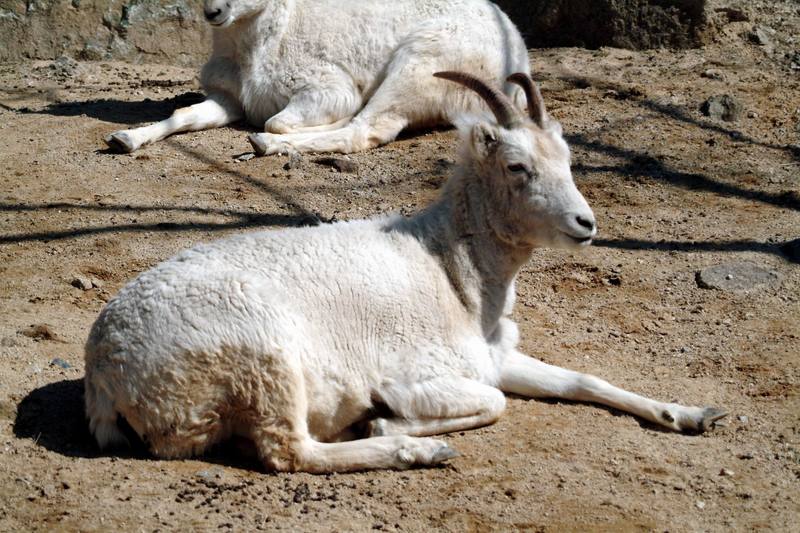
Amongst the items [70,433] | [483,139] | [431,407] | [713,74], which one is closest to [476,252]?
[483,139]

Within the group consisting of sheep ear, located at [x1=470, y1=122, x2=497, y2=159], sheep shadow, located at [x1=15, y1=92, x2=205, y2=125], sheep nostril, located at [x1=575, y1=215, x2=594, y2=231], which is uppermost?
sheep ear, located at [x1=470, y1=122, x2=497, y2=159]

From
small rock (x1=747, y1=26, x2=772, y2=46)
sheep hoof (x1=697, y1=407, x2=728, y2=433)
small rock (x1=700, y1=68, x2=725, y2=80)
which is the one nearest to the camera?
sheep hoof (x1=697, y1=407, x2=728, y2=433)

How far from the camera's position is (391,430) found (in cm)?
522

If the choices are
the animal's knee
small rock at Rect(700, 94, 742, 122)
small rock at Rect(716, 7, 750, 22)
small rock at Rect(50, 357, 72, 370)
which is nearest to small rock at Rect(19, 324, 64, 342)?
small rock at Rect(50, 357, 72, 370)

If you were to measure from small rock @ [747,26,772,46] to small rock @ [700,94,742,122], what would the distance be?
166 cm

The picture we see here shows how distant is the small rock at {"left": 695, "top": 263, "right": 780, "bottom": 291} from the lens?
712 centimetres

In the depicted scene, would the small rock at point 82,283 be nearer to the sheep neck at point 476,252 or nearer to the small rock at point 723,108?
the sheep neck at point 476,252

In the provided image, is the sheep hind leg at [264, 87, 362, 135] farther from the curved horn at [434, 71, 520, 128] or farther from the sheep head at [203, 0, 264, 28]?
the curved horn at [434, 71, 520, 128]

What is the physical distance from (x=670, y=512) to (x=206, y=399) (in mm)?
2048

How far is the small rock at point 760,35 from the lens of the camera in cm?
1105

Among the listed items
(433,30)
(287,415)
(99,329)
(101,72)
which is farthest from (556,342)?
(101,72)

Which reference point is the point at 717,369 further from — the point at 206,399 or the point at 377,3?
the point at 377,3

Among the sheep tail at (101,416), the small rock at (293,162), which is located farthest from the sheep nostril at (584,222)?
the small rock at (293,162)

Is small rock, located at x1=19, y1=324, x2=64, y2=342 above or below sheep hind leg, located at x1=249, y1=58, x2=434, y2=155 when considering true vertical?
below
